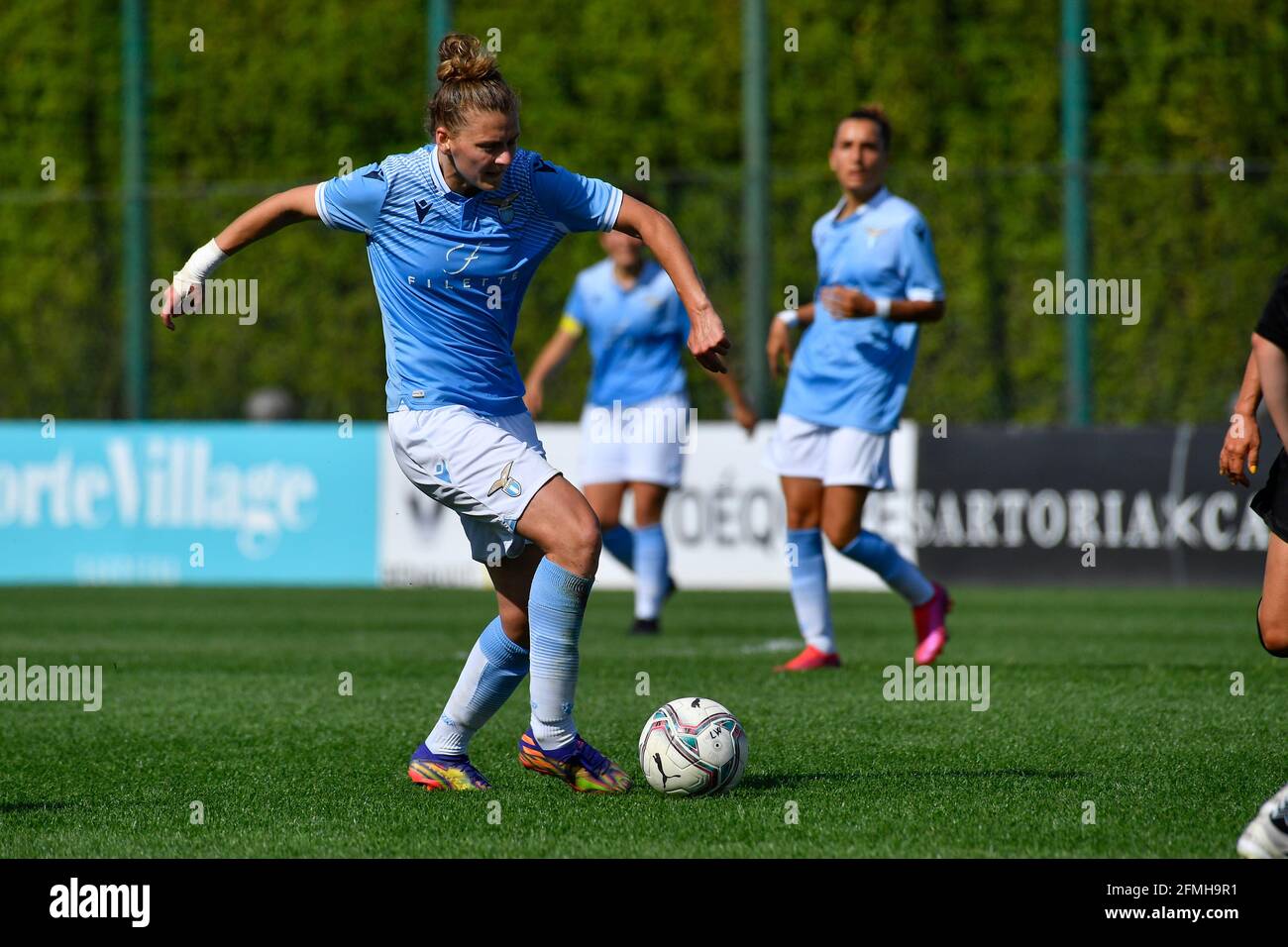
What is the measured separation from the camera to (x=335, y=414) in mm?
19531

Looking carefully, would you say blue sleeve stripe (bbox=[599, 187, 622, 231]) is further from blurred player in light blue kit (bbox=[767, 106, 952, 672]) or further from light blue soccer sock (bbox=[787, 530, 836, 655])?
light blue soccer sock (bbox=[787, 530, 836, 655])

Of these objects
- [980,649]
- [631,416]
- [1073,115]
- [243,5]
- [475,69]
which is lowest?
[980,649]

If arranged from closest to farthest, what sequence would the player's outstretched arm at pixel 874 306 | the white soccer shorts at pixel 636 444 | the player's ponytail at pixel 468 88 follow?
the player's ponytail at pixel 468 88 → the player's outstretched arm at pixel 874 306 → the white soccer shorts at pixel 636 444

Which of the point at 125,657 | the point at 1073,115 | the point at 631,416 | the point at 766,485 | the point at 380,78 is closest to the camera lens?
the point at 125,657

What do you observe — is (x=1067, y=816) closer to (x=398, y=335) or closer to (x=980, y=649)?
(x=398, y=335)

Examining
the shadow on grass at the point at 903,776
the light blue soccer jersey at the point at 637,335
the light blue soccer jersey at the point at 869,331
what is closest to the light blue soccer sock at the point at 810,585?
the light blue soccer jersey at the point at 869,331

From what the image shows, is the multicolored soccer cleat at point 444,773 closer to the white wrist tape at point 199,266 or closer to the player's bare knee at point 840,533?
A: the white wrist tape at point 199,266

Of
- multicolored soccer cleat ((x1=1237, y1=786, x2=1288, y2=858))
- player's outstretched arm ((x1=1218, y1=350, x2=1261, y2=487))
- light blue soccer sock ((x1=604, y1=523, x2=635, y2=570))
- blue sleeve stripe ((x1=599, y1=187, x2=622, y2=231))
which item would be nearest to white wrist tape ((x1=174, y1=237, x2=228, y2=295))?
blue sleeve stripe ((x1=599, y1=187, x2=622, y2=231))

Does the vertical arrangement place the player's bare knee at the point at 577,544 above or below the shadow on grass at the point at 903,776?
above

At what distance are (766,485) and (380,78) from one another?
9.98 m

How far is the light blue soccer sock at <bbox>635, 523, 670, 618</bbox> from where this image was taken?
1141 cm

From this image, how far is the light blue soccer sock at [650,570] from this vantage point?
11414mm

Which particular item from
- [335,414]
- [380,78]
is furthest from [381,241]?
[380,78]

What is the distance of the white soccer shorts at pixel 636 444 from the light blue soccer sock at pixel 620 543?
40 cm
